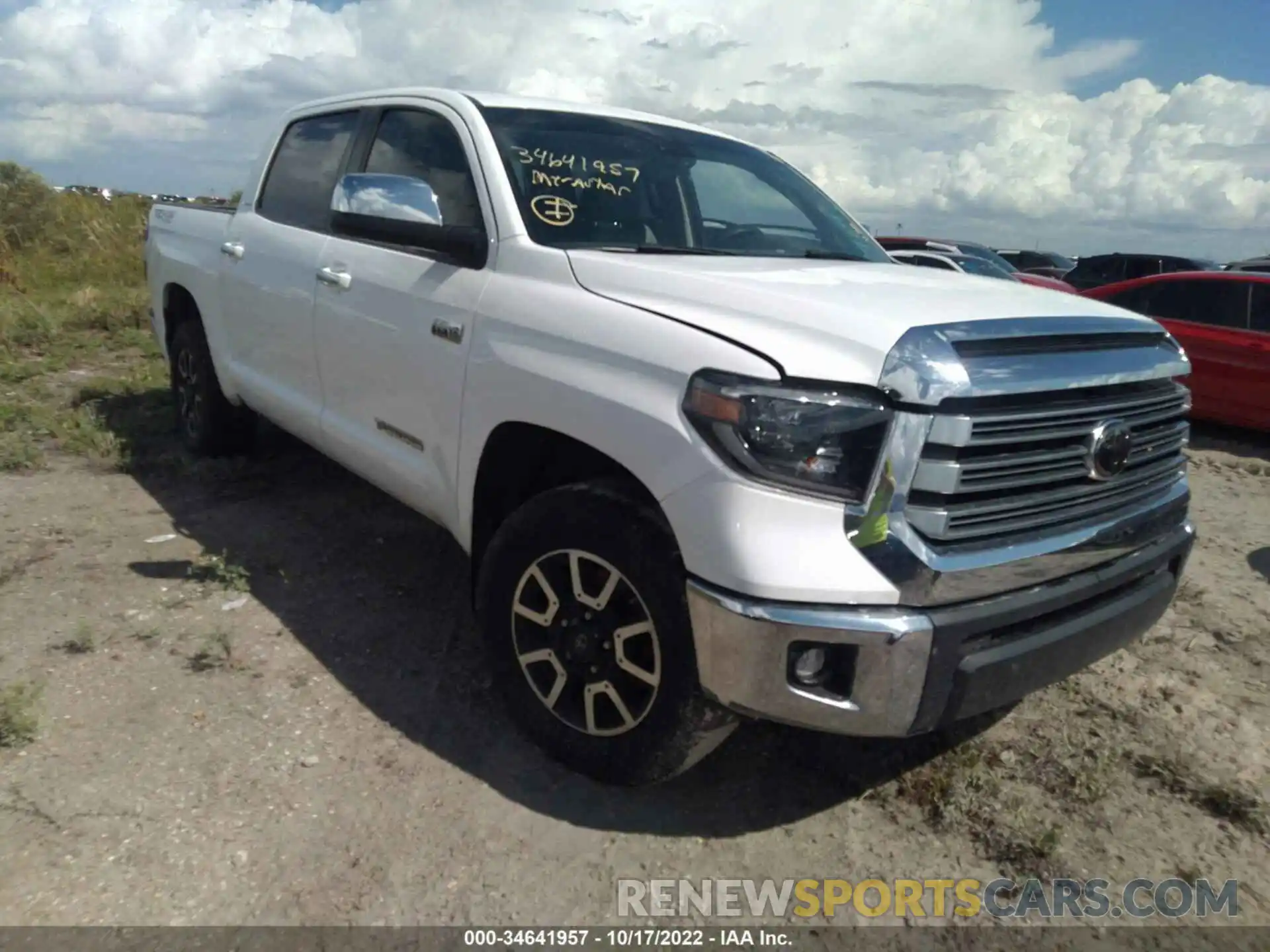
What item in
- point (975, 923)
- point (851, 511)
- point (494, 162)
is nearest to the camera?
point (851, 511)

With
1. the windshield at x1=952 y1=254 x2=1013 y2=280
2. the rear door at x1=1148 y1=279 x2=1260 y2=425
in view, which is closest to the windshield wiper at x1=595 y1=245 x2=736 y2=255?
the rear door at x1=1148 y1=279 x2=1260 y2=425

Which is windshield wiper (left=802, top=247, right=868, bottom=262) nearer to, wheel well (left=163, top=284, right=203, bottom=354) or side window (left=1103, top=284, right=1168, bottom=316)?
wheel well (left=163, top=284, right=203, bottom=354)

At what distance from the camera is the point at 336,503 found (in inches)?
199

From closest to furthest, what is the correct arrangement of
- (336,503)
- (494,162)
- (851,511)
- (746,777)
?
(851,511) < (746,777) < (494,162) < (336,503)

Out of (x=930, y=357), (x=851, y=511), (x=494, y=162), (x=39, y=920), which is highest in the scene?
(x=494, y=162)

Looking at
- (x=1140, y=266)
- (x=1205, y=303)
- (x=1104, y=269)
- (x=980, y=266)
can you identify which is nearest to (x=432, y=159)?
(x=1205, y=303)

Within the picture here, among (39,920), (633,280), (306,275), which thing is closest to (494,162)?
(633,280)

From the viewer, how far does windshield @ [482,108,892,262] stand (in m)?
3.20

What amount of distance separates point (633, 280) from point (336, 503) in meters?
2.88

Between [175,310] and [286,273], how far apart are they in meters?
1.83

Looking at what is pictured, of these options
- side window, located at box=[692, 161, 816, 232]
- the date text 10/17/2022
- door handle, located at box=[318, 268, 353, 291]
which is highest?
side window, located at box=[692, 161, 816, 232]

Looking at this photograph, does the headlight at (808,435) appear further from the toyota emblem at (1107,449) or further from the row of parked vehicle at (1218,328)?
the row of parked vehicle at (1218,328)

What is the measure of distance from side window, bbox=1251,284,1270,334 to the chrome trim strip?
670 cm

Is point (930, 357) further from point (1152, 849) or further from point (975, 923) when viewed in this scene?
point (1152, 849)
